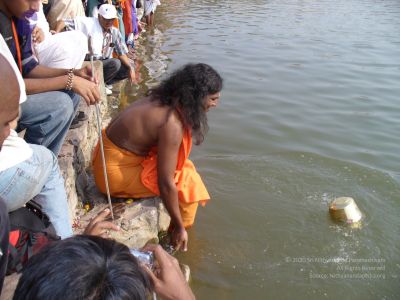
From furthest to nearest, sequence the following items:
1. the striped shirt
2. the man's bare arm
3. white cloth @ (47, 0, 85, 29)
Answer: white cloth @ (47, 0, 85, 29)
the man's bare arm
the striped shirt

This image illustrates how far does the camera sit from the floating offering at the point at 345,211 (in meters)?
3.52

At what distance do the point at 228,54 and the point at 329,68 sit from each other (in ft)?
7.39

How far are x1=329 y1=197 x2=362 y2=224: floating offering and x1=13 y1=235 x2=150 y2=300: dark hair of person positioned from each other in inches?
112

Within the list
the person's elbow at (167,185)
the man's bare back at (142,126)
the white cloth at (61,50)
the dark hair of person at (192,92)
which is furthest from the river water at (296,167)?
the white cloth at (61,50)

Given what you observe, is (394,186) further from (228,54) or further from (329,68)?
(228,54)

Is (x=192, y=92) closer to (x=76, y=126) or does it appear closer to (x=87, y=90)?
(x=87, y=90)

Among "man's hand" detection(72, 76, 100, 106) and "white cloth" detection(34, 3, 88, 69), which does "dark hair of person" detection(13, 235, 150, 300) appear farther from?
"white cloth" detection(34, 3, 88, 69)

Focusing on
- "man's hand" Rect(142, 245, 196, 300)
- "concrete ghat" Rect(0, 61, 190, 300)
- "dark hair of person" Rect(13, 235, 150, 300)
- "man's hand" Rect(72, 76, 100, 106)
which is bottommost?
"concrete ghat" Rect(0, 61, 190, 300)

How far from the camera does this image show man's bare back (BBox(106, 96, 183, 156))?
2.74 m

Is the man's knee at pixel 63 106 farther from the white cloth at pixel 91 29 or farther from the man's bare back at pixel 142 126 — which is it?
the white cloth at pixel 91 29

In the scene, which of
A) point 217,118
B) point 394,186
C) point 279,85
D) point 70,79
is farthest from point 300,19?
point 70,79

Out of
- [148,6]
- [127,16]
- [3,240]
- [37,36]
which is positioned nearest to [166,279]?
[3,240]

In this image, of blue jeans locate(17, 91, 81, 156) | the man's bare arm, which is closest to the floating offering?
the man's bare arm

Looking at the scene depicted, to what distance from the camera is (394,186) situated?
13.6 feet
